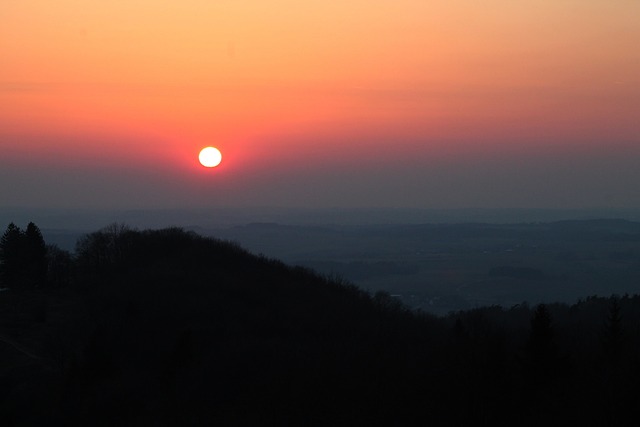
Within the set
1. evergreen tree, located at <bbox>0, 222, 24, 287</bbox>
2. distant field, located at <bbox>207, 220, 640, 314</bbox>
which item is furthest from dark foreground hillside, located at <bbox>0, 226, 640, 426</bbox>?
distant field, located at <bbox>207, 220, 640, 314</bbox>

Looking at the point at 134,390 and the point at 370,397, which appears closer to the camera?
the point at 370,397

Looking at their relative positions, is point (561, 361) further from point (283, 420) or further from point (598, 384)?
point (283, 420)

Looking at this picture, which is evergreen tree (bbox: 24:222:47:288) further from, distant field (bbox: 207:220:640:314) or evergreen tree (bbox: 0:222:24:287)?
distant field (bbox: 207:220:640:314)

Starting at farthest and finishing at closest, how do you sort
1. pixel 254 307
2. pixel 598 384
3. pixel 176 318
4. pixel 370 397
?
1. pixel 254 307
2. pixel 176 318
3. pixel 370 397
4. pixel 598 384

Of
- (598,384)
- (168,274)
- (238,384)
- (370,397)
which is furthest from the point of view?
(168,274)

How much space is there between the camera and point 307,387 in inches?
1187

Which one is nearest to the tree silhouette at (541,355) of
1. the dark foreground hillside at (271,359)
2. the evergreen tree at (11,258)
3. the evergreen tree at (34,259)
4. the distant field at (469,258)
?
the dark foreground hillside at (271,359)

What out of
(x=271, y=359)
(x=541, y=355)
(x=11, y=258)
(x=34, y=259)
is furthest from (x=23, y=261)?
(x=541, y=355)

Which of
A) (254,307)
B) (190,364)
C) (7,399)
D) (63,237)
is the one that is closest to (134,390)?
(190,364)

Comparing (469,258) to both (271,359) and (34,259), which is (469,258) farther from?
(271,359)

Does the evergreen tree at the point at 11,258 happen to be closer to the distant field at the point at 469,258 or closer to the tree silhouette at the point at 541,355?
the tree silhouette at the point at 541,355

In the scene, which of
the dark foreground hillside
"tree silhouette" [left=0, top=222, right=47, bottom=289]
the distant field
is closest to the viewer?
the dark foreground hillside

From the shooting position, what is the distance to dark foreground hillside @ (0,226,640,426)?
88.7 ft

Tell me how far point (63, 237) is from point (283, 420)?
127m
